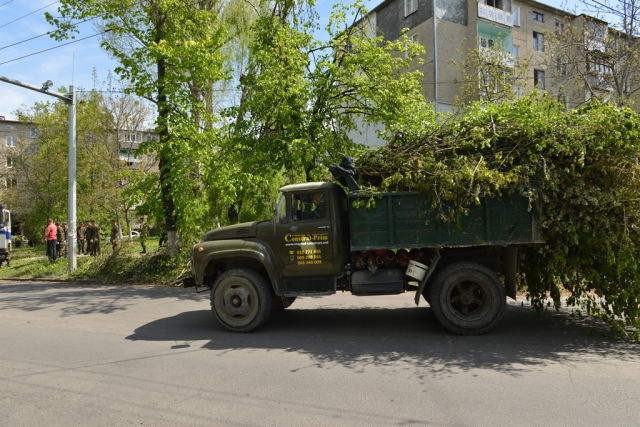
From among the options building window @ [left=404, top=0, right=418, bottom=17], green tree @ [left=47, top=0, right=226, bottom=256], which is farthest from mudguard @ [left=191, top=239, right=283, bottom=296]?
building window @ [left=404, top=0, right=418, bottom=17]

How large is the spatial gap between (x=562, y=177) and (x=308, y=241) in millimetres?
3587

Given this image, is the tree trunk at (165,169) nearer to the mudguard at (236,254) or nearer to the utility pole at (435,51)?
the mudguard at (236,254)

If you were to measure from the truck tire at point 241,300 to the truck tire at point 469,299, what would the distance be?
8.27 feet

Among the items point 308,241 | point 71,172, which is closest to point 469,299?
point 308,241

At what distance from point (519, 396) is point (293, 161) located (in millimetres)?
8749

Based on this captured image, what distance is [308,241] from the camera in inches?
265

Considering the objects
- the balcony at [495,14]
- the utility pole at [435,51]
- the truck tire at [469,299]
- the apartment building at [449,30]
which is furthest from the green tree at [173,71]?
the balcony at [495,14]

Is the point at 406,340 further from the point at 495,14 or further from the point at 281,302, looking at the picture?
the point at 495,14

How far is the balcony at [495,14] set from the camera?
88.3 ft

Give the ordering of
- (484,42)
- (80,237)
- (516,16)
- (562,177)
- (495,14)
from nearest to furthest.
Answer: (562,177) < (80,237) < (484,42) < (495,14) < (516,16)

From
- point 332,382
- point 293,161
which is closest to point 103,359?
point 332,382

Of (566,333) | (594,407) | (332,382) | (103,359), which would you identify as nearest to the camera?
(594,407)

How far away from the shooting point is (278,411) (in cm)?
403

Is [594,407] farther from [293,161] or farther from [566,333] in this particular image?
[293,161]
